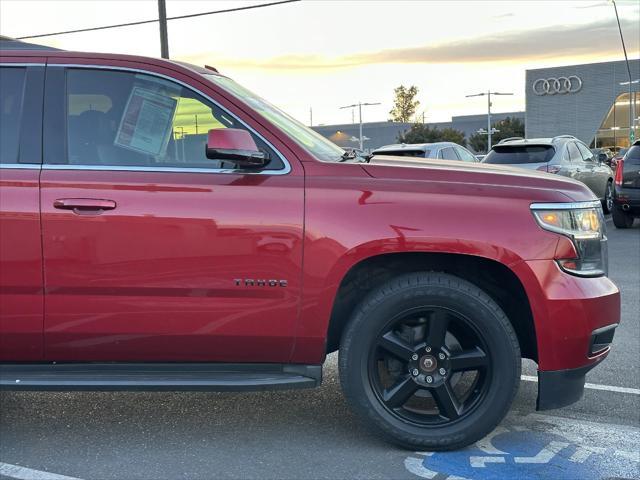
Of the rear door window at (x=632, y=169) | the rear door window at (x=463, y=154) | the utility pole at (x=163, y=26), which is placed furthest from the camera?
the utility pole at (x=163, y=26)

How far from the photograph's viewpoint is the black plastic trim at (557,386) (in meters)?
3.52

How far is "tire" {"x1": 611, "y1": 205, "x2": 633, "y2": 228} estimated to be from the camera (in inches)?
517

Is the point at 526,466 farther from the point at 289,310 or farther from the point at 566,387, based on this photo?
the point at 289,310

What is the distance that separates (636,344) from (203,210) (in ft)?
12.7

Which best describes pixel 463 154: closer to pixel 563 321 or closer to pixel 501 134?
pixel 563 321

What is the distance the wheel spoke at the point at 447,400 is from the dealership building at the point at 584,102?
5364 centimetres

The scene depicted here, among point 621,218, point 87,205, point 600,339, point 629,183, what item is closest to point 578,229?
point 600,339

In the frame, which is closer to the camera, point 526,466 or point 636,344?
point 526,466

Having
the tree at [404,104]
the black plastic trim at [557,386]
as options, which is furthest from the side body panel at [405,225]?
the tree at [404,104]

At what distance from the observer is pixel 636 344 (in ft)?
18.4

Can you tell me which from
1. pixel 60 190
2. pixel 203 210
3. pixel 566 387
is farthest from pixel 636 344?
pixel 60 190

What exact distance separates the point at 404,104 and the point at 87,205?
100738mm

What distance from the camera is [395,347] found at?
3547 mm

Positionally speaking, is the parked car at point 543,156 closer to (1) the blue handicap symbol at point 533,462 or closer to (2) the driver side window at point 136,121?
(1) the blue handicap symbol at point 533,462
